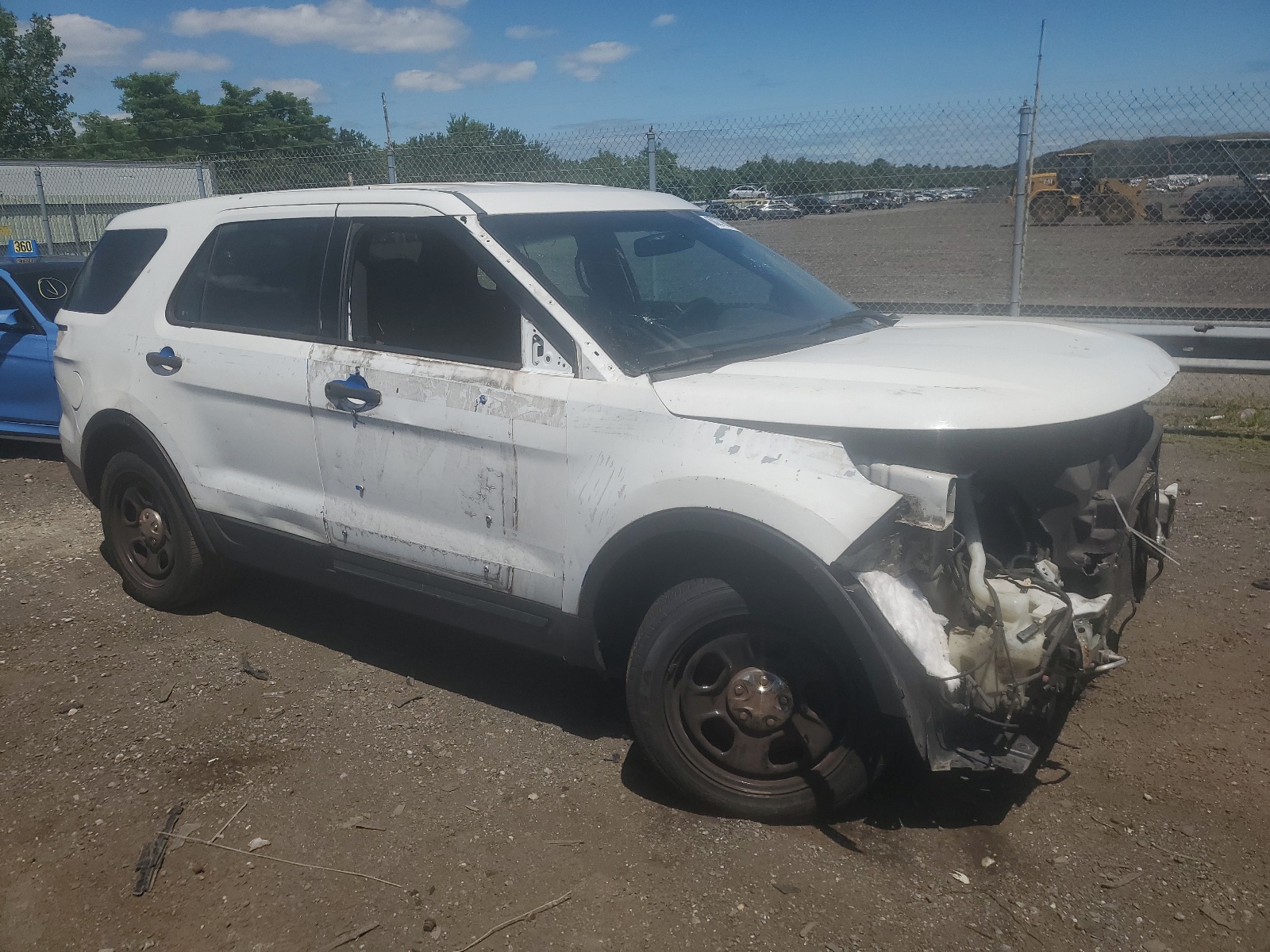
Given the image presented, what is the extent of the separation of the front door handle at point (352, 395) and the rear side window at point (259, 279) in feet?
1.09

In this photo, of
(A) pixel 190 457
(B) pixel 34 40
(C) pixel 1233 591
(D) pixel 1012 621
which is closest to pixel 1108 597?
(D) pixel 1012 621

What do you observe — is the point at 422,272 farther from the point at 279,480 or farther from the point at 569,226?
the point at 279,480

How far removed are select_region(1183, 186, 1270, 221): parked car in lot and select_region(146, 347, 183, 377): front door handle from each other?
1156 centimetres

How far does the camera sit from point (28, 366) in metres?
7.54

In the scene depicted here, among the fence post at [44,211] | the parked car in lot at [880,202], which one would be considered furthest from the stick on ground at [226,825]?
the fence post at [44,211]

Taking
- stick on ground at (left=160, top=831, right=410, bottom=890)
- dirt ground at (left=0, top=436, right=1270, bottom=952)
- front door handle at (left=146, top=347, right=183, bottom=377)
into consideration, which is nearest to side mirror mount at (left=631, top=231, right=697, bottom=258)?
dirt ground at (left=0, top=436, right=1270, bottom=952)

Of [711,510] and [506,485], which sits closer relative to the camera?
[711,510]

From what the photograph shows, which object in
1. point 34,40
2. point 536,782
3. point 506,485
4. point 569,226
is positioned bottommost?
point 536,782

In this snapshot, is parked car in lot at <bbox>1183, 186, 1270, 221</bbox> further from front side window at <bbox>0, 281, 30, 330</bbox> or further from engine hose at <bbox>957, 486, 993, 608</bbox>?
front side window at <bbox>0, 281, 30, 330</bbox>

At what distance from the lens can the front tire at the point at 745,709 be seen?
2.96 metres

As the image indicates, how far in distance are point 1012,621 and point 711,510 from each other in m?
0.86

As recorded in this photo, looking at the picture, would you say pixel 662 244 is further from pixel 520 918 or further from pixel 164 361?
pixel 520 918

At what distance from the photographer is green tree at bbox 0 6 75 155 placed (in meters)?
51.9

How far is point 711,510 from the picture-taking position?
2928 mm
